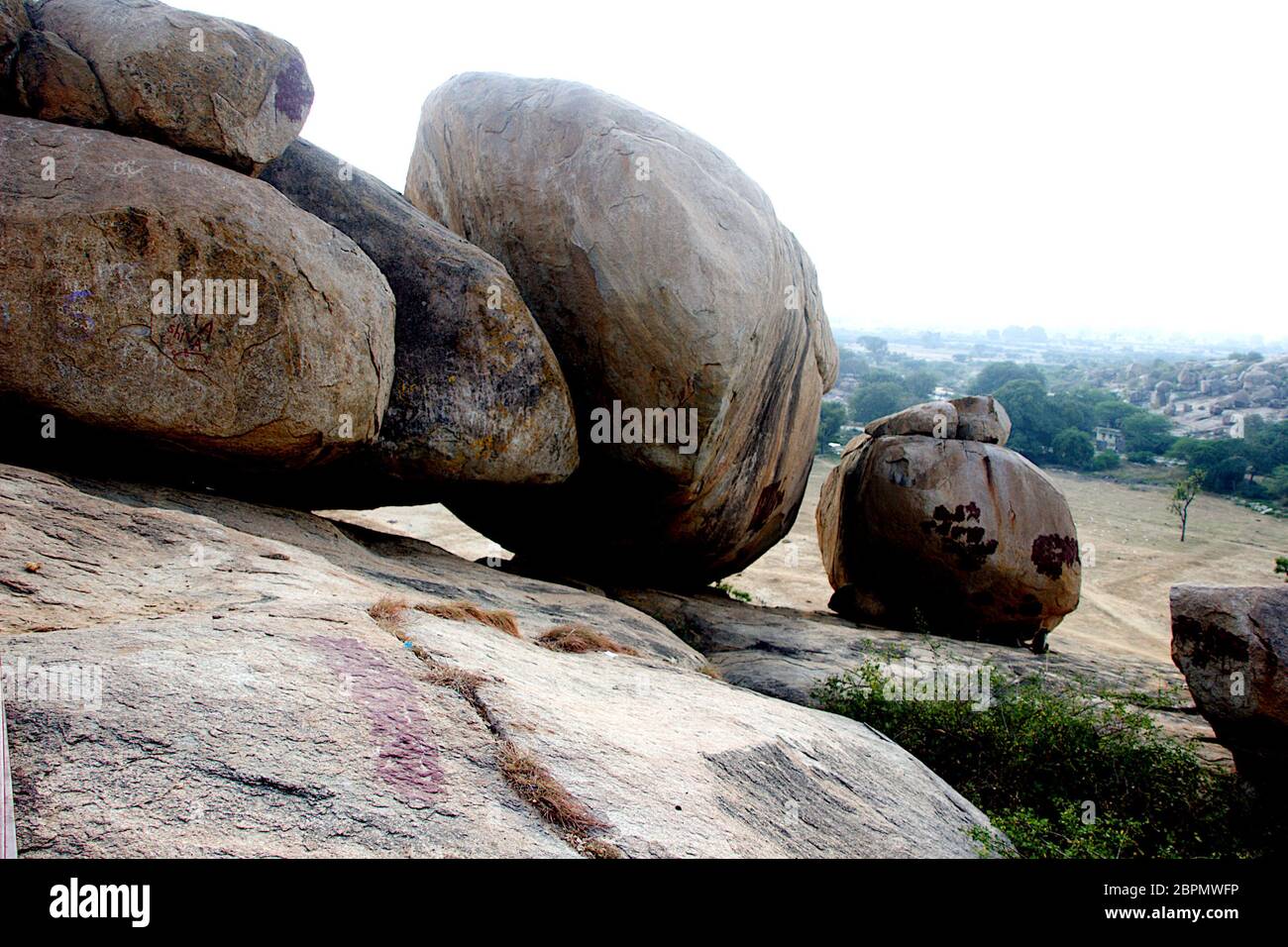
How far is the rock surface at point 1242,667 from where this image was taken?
5703 mm

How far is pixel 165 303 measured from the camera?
5152 millimetres

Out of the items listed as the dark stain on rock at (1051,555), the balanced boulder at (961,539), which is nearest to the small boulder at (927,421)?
the balanced boulder at (961,539)

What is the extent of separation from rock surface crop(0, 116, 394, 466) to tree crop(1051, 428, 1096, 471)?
42.2 meters

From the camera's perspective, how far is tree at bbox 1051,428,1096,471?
42.3 metres

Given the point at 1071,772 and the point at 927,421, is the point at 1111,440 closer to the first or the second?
the point at 927,421

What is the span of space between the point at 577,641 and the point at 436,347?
8.78ft

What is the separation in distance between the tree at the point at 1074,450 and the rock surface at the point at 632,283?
37.3m

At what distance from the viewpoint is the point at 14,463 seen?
5281 millimetres

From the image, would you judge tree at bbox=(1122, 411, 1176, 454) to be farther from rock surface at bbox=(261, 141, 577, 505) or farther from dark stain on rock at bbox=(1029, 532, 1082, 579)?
rock surface at bbox=(261, 141, 577, 505)

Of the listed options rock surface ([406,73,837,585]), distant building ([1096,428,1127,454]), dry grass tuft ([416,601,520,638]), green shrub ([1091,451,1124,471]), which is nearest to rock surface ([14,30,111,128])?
rock surface ([406,73,837,585])

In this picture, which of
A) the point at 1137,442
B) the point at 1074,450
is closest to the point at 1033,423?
the point at 1074,450

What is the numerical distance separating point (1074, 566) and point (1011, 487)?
3.71ft

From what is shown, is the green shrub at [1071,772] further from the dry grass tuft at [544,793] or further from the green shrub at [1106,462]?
the green shrub at [1106,462]

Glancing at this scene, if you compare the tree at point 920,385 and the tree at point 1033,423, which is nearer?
the tree at point 1033,423
